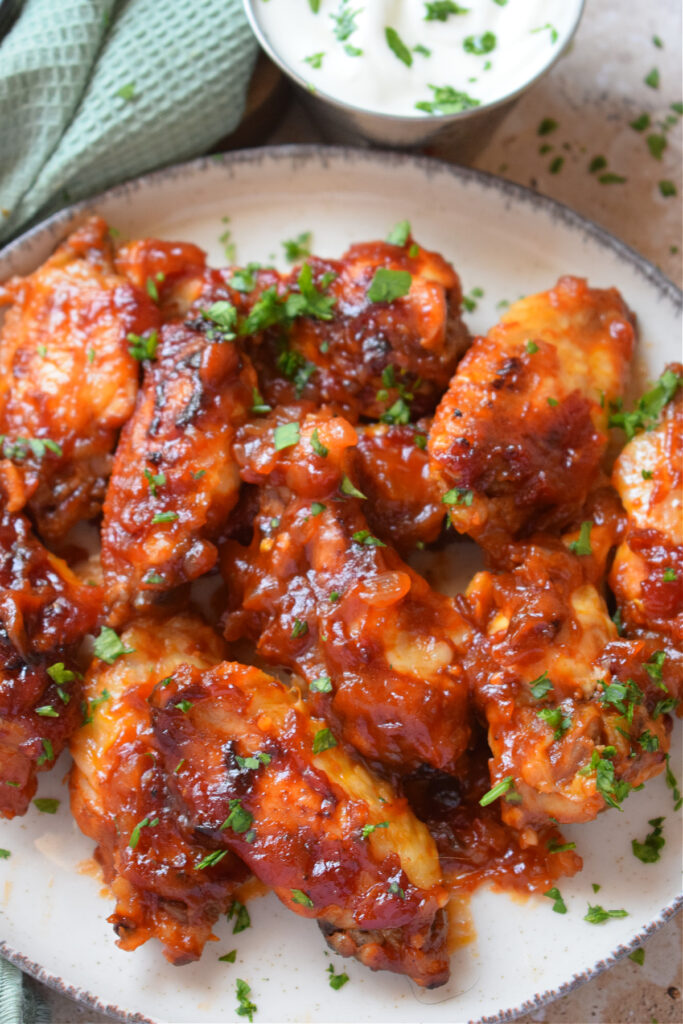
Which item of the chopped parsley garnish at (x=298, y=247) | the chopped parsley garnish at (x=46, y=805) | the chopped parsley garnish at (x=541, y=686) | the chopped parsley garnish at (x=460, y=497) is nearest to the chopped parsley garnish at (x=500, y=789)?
the chopped parsley garnish at (x=541, y=686)

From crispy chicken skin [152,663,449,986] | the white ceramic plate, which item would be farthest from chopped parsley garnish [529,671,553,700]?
the white ceramic plate

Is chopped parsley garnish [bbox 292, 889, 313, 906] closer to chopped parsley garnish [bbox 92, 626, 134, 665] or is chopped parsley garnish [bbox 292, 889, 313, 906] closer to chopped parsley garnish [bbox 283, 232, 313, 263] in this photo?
chopped parsley garnish [bbox 92, 626, 134, 665]

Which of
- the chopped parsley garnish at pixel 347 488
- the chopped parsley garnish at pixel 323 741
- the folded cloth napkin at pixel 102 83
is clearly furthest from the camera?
the folded cloth napkin at pixel 102 83

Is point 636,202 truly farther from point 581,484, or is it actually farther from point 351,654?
point 351,654

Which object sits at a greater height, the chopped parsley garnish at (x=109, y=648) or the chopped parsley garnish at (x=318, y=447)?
the chopped parsley garnish at (x=318, y=447)

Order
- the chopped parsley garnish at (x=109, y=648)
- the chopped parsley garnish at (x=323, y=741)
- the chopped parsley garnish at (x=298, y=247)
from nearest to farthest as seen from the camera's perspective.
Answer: the chopped parsley garnish at (x=323, y=741) → the chopped parsley garnish at (x=109, y=648) → the chopped parsley garnish at (x=298, y=247)

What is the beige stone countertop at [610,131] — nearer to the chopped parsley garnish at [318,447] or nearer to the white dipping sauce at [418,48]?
the white dipping sauce at [418,48]

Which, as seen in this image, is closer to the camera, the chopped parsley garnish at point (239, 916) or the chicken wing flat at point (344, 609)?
the chicken wing flat at point (344, 609)
